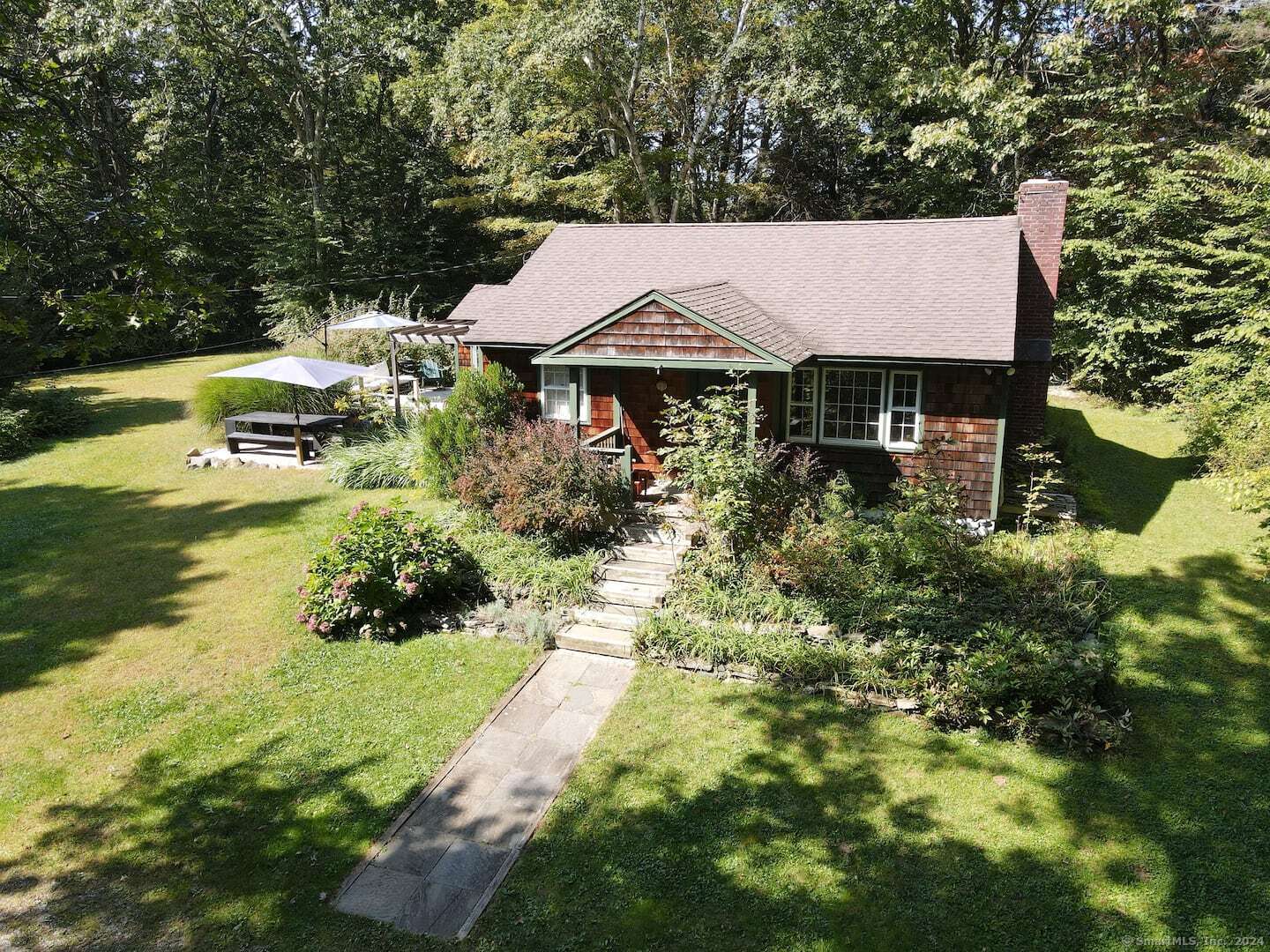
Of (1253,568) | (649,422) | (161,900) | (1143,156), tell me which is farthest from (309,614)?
(1143,156)

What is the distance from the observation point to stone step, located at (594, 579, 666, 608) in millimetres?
9281

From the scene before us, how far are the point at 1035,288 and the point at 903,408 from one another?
4.89 m

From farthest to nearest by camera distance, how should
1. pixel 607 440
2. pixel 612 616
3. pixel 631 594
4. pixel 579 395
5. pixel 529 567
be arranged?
pixel 579 395, pixel 607 440, pixel 529 567, pixel 631 594, pixel 612 616

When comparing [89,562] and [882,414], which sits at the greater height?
[882,414]

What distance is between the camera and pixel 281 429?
16562 millimetres

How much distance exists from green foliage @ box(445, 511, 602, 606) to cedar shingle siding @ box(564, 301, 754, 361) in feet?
10.7

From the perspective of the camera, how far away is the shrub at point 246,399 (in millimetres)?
17453

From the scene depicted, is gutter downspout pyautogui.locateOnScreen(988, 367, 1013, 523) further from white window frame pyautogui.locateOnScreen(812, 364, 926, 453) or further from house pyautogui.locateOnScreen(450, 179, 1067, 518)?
white window frame pyautogui.locateOnScreen(812, 364, 926, 453)

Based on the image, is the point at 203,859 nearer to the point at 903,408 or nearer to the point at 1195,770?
the point at 1195,770

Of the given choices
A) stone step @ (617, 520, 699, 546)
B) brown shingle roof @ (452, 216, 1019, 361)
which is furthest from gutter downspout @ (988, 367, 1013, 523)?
stone step @ (617, 520, 699, 546)

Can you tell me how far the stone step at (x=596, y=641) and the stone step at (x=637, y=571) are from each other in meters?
1.02

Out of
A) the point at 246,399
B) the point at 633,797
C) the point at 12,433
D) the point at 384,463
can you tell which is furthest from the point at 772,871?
the point at 12,433

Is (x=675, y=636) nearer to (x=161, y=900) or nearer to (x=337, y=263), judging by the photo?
(x=161, y=900)

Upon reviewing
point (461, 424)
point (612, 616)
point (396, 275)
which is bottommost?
point (612, 616)
